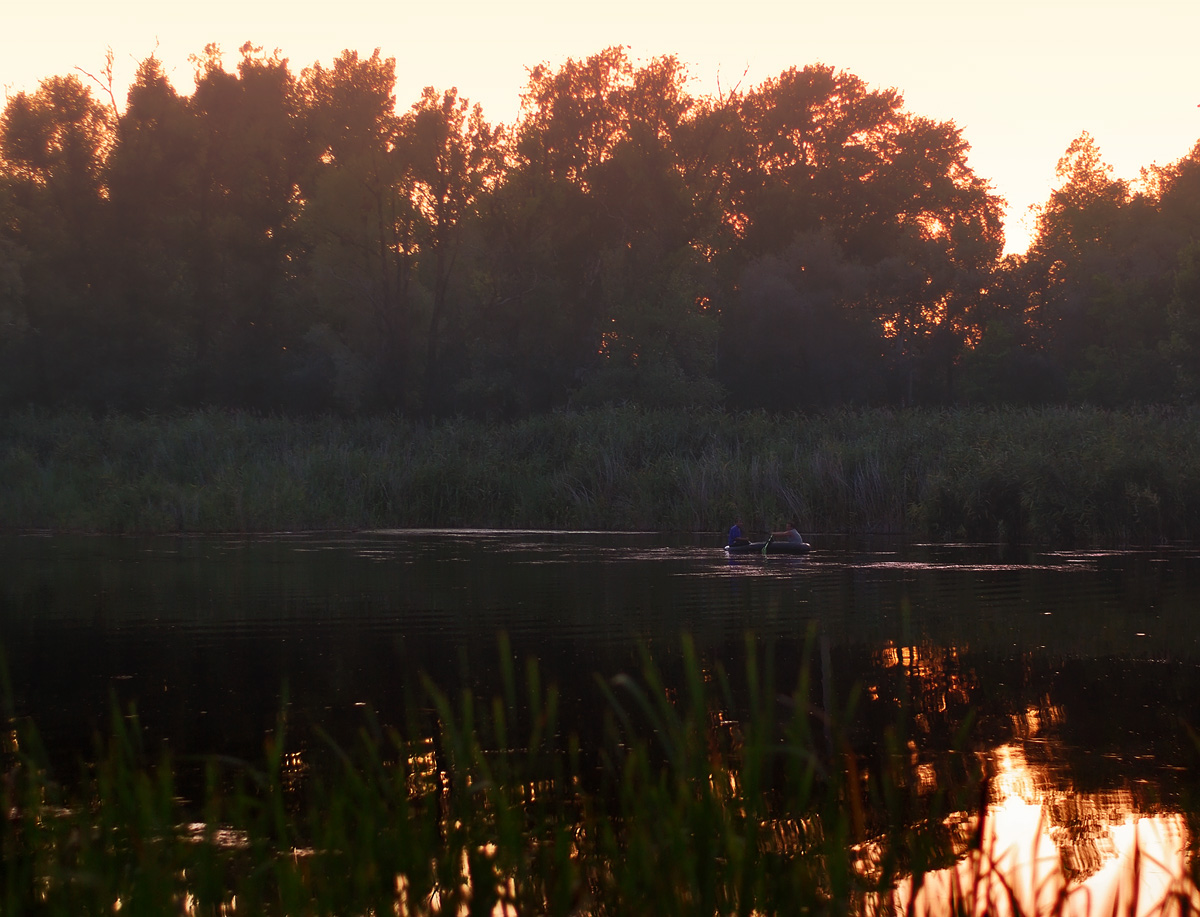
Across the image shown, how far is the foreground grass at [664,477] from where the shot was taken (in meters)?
23.2

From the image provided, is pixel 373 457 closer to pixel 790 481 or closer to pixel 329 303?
pixel 790 481

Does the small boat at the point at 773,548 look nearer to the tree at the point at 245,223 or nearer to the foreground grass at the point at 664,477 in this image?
the foreground grass at the point at 664,477

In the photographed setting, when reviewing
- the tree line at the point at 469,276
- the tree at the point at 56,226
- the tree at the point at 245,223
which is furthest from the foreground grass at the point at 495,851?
the tree at the point at 245,223

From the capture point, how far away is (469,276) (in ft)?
170

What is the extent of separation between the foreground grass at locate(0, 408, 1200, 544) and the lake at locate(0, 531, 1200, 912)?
8.14 ft

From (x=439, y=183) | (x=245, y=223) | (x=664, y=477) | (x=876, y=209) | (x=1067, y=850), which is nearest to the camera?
(x=1067, y=850)

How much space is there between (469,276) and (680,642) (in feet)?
136

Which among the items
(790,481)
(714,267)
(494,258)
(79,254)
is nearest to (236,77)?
(79,254)

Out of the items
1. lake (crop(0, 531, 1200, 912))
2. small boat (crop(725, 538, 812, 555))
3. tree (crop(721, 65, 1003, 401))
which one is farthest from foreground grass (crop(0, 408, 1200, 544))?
tree (crop(721, 65, 1003, 401))

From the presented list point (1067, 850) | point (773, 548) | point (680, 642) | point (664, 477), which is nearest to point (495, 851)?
point (1067, 850)

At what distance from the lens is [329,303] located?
49281 millimetres

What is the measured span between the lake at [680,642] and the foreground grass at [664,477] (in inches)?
97.7

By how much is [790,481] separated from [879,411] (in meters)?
7.00

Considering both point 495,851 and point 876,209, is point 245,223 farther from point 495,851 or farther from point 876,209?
point 495,851
